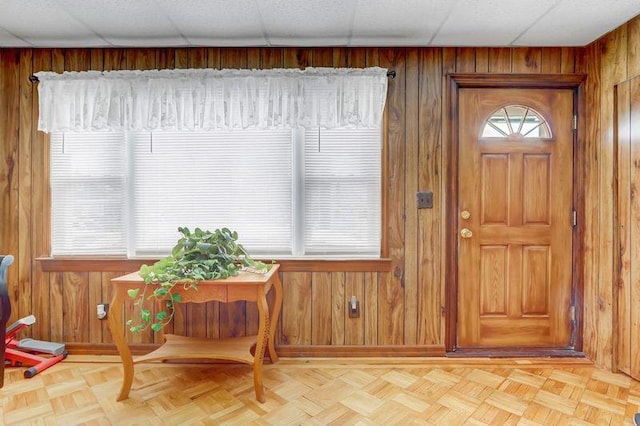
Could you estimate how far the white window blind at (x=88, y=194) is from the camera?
8.13 ft

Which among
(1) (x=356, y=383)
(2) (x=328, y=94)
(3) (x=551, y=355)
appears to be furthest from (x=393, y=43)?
(3) (x=551, y=355)

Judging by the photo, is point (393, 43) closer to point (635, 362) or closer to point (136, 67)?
point (136, 67)

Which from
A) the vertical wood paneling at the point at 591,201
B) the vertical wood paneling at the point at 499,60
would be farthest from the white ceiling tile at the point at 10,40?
the vertical wood paneling at the point at 591,201

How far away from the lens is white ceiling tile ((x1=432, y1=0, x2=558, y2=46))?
6.41 feet

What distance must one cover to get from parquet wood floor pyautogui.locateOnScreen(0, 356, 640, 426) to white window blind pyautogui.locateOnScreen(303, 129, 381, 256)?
0.93 m

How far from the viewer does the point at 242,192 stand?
96.9 inches

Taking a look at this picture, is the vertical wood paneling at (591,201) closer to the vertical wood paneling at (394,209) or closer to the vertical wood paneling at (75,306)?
the vertical wood paneling at (394,209)

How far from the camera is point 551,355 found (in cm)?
245

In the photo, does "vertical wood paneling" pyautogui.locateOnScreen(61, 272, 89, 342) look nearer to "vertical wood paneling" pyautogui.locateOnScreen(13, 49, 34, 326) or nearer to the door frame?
"vertical wood paneling" pyautogui.locateOnScreen(13, 49, 34, 326)

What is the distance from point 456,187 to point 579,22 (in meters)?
1.21

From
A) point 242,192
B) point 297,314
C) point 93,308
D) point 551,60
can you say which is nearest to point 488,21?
point 551,60

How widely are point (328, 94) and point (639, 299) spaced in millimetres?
2333

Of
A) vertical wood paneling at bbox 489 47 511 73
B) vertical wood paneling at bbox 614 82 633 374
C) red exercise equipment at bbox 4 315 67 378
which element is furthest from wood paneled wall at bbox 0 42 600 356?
vertical wood paneling at bbox 614 82 633 374

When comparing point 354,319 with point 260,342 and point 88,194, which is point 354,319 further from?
point 88,194
